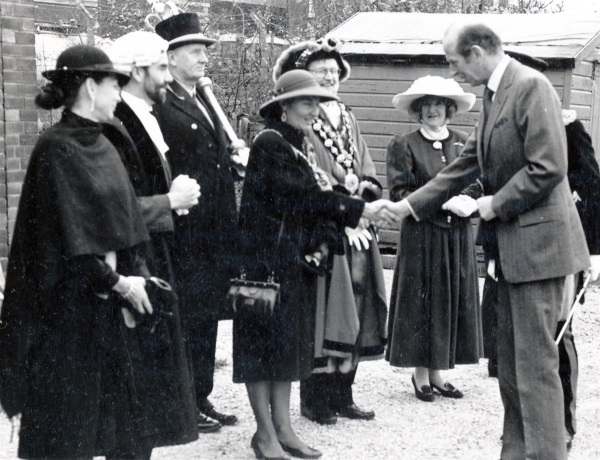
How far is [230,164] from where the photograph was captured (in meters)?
5.41

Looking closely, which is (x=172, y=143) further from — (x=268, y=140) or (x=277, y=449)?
(x=277, y=449)

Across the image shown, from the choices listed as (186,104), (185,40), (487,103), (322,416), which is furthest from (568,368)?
(185,40)

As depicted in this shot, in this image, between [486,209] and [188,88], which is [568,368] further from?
[188,88]

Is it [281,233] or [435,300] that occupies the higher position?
[281,233]

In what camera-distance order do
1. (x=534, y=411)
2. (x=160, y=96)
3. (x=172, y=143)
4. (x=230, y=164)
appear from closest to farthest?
1. (x=534, y=411)
2. (x=160, y=96)
3. (x=172, y=143)
4. (x=230, y=164)

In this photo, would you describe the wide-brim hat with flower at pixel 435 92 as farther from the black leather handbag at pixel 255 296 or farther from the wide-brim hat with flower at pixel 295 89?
the black leather handbag at pixel 255 296

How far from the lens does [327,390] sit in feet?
17.6

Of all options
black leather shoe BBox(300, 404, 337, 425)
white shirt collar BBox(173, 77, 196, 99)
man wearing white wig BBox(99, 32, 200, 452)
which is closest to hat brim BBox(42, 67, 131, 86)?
man wearing white wig BBox(99, 32, 200, 452)

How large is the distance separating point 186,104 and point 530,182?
198 centimetres

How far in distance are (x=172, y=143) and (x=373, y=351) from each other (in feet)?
5.53

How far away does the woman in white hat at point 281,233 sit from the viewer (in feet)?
14.8

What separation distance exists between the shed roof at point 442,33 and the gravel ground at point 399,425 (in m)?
4.00

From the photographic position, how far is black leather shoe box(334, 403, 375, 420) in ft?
18.0

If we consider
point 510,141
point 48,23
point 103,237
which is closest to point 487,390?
point 510,141
